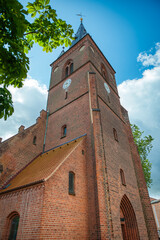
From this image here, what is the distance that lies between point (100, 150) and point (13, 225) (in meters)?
5.83

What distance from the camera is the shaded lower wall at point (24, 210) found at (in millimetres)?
6329

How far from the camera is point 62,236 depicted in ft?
21.9

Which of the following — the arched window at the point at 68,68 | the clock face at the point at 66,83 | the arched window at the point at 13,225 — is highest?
the arched window at the point at 68,68

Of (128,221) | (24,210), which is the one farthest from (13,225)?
(128,221)

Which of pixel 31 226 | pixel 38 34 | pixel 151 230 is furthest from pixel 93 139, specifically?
pixel 151 230

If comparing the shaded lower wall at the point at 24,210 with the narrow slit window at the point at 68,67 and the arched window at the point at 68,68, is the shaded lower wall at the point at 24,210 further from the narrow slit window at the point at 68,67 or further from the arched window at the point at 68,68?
the narrow slit window at the point at 68,67

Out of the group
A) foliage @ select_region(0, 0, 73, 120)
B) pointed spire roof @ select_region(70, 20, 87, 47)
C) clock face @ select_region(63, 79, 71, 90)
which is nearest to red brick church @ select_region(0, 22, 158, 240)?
clock face @ select_region(63, 79, 71, 90)

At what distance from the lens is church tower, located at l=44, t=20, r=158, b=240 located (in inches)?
328

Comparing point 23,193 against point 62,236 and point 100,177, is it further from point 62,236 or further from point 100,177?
point 100,177

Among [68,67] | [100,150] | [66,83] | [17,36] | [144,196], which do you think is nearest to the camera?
[17,36]

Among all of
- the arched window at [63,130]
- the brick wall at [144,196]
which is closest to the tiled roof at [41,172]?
the arched window at [63,130]

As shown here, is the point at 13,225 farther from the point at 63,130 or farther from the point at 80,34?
the point at 80,34

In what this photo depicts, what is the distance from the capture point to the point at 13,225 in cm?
768

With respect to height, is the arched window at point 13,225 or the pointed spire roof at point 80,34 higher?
the pointed spire roof at point 80,34
